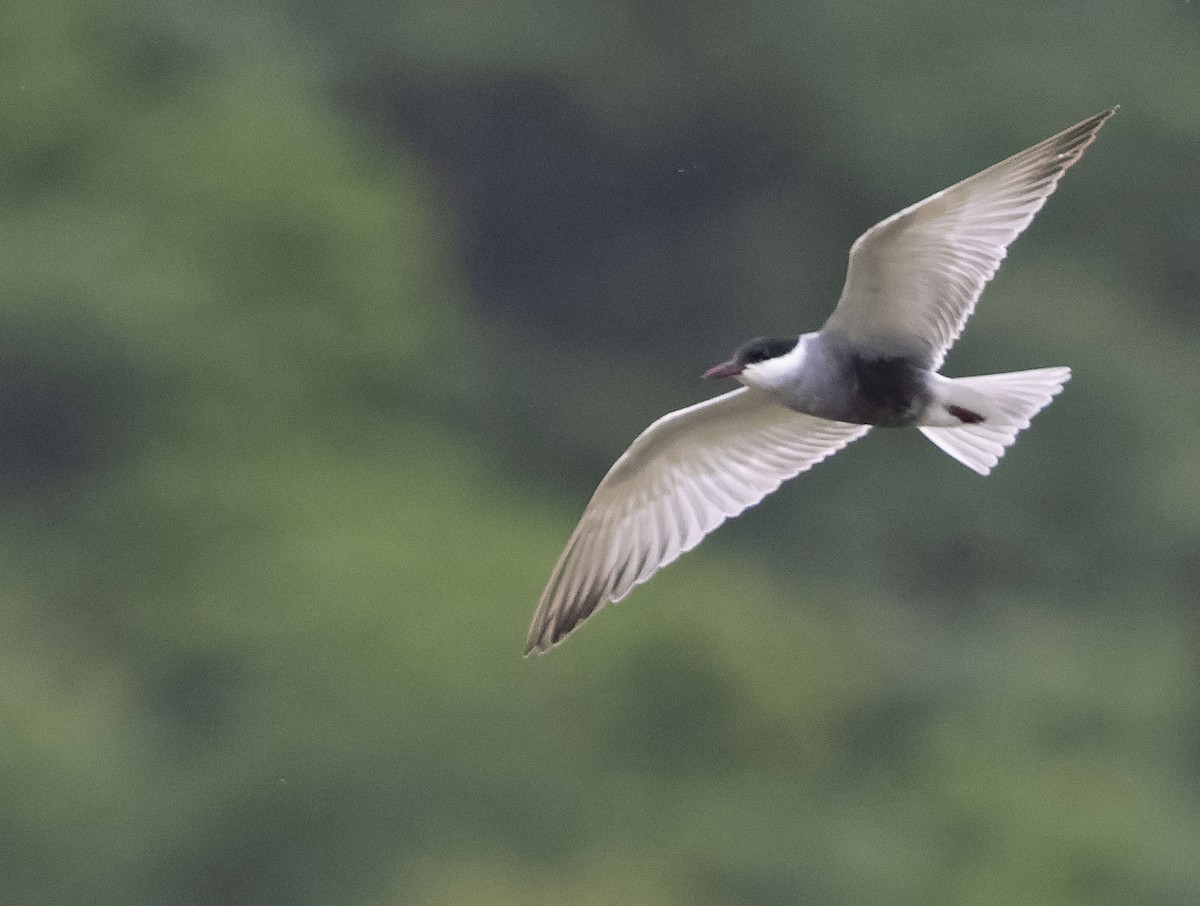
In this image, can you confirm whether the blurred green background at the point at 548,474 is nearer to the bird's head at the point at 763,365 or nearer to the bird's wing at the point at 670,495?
the bird's wing at the point at 670,495

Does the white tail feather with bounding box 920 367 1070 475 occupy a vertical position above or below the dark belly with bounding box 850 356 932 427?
below

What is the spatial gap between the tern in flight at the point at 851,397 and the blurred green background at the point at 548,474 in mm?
5951

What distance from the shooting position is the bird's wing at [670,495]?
4.28m

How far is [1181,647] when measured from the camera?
12.7 meters

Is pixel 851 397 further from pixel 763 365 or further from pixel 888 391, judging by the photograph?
pixel 763 365

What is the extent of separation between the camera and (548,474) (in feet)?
44.1

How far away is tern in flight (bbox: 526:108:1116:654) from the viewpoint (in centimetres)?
376

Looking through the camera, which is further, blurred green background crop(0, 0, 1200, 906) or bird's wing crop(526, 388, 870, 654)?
blurred green background crop(0, 0, 1200, 906)

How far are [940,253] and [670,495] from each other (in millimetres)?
790

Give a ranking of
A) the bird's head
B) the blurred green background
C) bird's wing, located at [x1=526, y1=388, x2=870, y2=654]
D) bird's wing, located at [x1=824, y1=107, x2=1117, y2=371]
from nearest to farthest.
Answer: bird's wing, located at [x1=824, y1=107, x2=1117, y2=371]
the bird's head
bird's wing, located at [x1=526, y1=388, x2=870, y2=654]
the blurred green background

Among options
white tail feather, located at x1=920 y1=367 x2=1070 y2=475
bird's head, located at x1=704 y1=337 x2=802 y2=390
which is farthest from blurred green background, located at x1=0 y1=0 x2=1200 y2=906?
bird's head, located at x1=704 y1=337 x2=802 y2=390

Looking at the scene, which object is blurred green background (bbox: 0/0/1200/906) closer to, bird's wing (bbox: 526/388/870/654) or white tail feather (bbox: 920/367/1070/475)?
bird's wing (bbox: 526/388/870/654)

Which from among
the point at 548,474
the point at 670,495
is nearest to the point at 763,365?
the point at 670,495

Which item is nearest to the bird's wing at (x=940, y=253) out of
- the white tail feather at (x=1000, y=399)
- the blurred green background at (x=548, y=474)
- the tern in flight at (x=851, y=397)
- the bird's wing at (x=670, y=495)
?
the tern in flight at (x=851, y=397)
